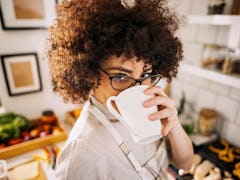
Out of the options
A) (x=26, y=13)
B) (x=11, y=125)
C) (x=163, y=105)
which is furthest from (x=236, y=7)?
(x=11, y=125)

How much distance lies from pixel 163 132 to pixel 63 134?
36.3 inches

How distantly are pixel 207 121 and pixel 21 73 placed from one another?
4.27ft

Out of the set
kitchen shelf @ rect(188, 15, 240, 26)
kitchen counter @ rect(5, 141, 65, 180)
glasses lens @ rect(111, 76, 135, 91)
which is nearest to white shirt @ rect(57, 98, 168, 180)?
glasses lens @ rect(111, 76, 135, 91)

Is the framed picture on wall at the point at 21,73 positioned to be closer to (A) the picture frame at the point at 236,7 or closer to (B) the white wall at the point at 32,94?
(B) the white wall at the point at 32,94

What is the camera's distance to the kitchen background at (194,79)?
116 centimetres

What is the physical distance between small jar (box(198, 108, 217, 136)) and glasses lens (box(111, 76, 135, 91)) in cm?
93

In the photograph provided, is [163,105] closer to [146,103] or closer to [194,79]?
[146,103]

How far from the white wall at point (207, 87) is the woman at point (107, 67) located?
2.23ft

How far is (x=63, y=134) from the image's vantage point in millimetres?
1284

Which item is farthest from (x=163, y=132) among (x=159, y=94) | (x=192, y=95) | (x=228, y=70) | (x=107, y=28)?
(x=192, y=95)

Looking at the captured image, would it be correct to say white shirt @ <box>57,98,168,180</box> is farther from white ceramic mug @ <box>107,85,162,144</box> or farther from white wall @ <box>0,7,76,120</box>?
white wall @ <box>0,7,76,120</box>

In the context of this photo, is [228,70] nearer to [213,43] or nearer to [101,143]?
[213,43]

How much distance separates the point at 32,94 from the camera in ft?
4.54

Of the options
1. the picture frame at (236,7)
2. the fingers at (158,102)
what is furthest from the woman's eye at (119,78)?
the picture frame at (236,7)
